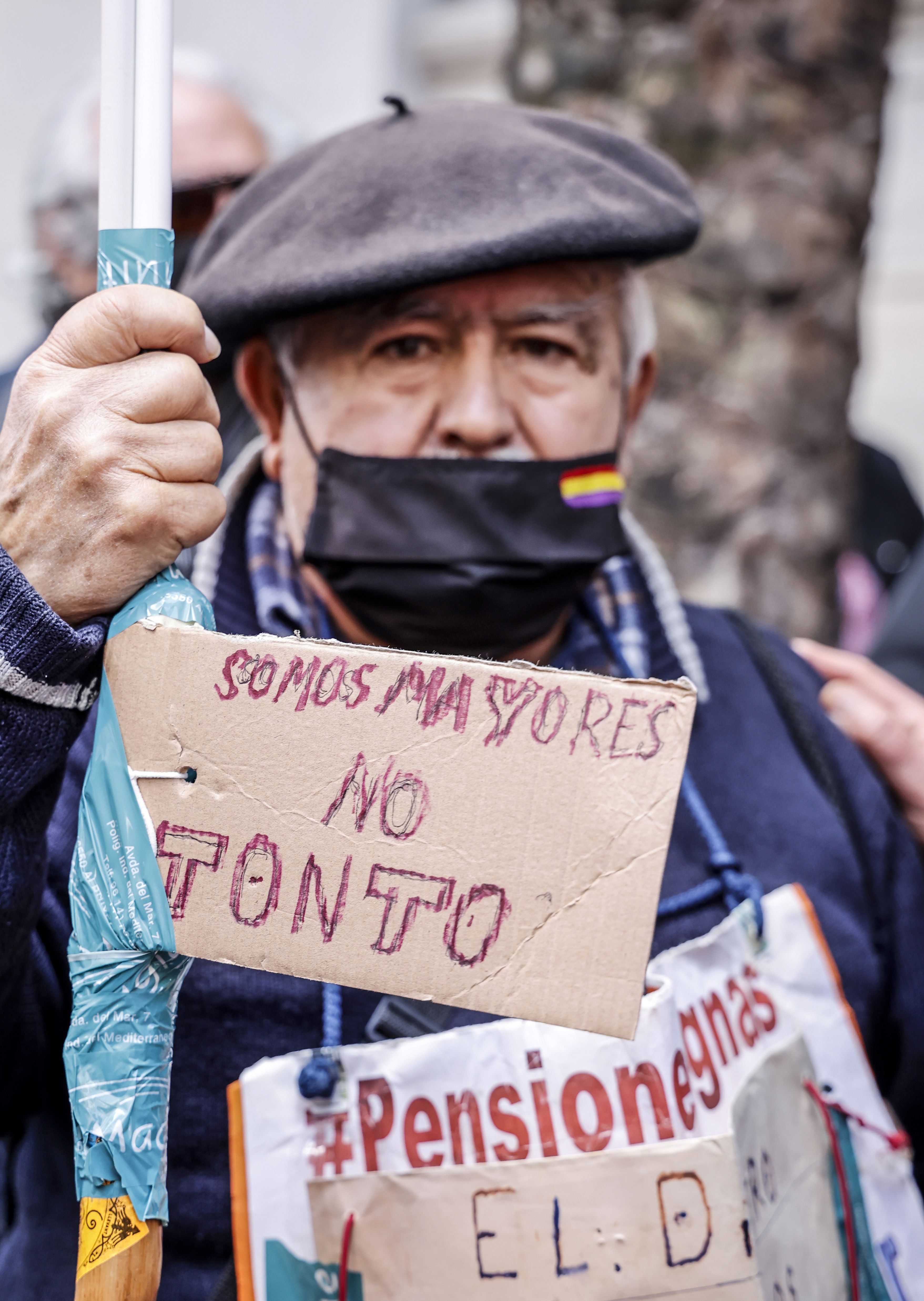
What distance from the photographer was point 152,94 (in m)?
0.94

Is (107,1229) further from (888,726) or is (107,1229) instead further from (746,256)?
(746,256)

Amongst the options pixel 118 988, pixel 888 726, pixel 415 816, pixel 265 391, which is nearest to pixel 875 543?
pixel 888 726

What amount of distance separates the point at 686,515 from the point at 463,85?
460 cm

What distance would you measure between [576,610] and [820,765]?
422mm

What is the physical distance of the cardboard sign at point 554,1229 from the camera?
1.13 metres

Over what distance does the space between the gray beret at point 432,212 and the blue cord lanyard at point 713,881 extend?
0.58 m

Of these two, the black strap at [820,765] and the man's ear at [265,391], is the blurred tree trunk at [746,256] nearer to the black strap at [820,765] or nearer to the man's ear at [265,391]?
the black strap at [820,765]

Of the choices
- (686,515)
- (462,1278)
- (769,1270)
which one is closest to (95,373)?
(462,1278)

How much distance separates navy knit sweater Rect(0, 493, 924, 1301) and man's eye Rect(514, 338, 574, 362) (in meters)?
0.41

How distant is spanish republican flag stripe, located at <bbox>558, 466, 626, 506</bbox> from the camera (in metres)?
1.52

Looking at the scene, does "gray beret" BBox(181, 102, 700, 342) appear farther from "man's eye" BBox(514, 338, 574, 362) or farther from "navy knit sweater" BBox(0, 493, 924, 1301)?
"navy knit sweater" BBox(0, 493, 924, 1301)

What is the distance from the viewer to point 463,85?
20.3ft

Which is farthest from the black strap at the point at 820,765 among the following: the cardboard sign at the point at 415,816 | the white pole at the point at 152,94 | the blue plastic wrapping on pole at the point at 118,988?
the white pole at the point at 152,94

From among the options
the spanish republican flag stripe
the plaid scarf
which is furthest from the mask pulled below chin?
the plaid scarf
